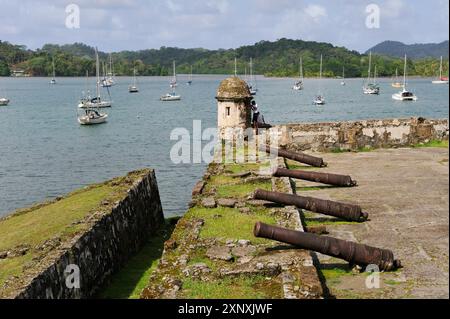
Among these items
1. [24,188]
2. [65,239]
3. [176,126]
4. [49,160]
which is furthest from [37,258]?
[176,126]

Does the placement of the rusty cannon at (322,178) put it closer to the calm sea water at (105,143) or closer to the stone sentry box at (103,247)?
the stone sentry box at (103,247)

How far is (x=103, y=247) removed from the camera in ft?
34.9

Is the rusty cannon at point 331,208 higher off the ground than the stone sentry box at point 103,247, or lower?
higher

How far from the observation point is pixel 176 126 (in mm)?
55156

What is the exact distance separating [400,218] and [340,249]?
2828 mm

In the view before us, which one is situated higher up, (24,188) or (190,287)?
(190,287)

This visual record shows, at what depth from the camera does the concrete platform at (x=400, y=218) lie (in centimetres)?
696

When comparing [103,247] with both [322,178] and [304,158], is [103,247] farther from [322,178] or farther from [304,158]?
[304,158]

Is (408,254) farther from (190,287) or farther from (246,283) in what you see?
(190,287)

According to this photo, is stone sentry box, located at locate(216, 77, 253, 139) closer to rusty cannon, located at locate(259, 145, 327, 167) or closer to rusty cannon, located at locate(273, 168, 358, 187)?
rusty cannon, located at locate(259, 145, 327, 167)

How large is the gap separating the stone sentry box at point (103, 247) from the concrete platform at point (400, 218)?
3806 millimetres

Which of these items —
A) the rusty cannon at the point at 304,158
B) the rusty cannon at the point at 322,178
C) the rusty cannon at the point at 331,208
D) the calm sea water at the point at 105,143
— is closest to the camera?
the rusty cannon at the point at 331,208

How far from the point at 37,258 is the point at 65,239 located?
80 centimetres

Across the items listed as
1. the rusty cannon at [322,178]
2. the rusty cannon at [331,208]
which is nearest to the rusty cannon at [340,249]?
the rusty cannon at [331,208]
